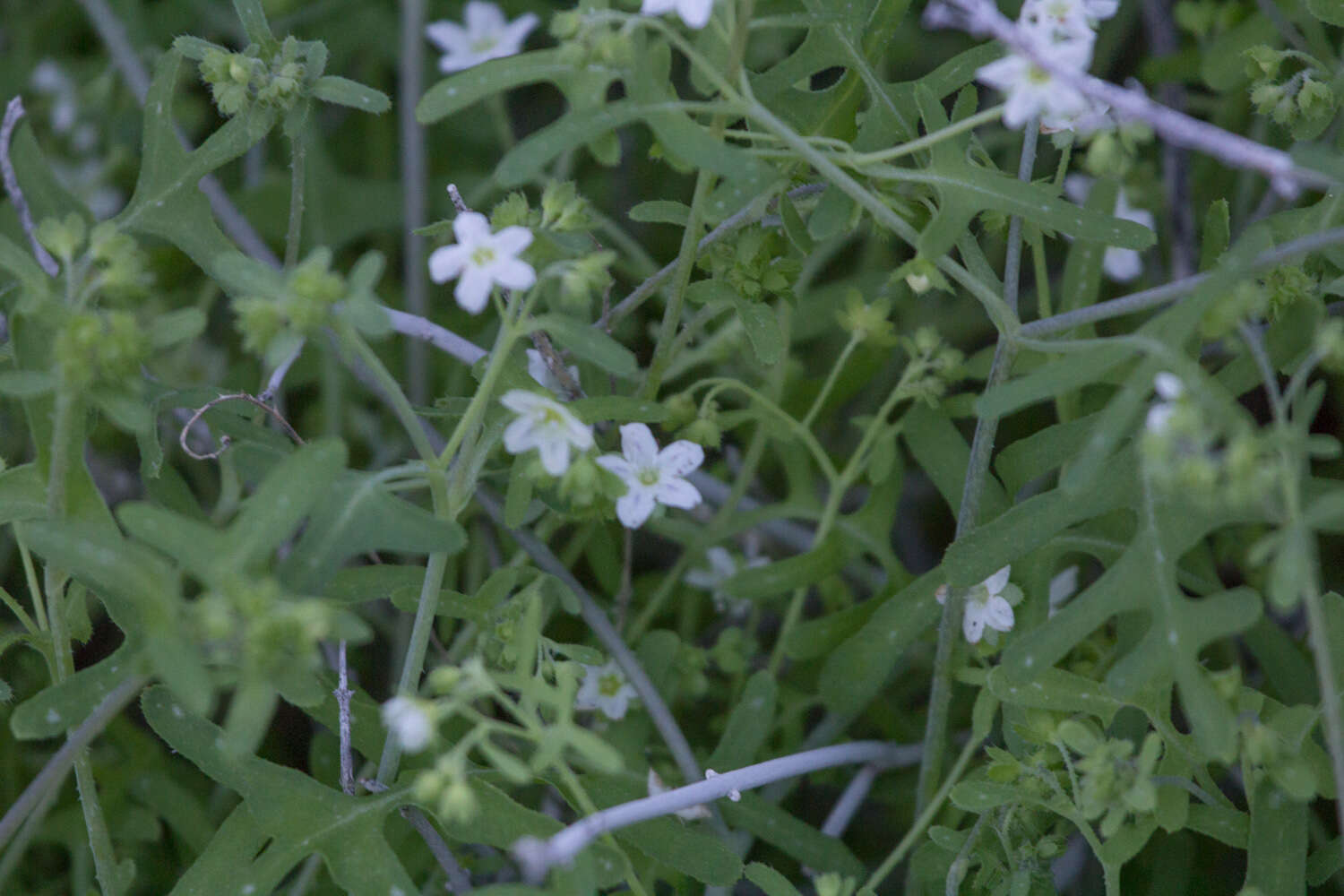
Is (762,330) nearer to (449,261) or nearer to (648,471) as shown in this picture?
(648,471)

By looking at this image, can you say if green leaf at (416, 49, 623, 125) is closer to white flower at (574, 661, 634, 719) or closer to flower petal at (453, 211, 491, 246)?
flower petal at (453, 211, 491, 246)

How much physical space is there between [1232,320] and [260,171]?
2.82 meters

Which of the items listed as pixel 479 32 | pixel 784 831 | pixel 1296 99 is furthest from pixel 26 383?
pixel 1296 99

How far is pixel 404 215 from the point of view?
343 cm

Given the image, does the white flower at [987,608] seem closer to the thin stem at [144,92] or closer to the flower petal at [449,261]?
the flower petal at [449,261]

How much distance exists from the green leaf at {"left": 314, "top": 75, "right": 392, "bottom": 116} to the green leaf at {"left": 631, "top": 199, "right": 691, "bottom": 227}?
44cm

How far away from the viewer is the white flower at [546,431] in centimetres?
181

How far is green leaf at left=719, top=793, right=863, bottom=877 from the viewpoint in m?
2.38

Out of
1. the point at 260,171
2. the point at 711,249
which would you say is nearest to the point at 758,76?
the point at 711,249

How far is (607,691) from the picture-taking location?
2477mm

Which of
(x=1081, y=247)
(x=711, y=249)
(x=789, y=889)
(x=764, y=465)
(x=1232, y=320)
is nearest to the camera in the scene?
(x=1232, y=320)

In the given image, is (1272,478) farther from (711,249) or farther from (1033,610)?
(711,249)

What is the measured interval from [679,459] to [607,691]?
1.84ft

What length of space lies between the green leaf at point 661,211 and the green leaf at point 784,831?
3.57 ft
